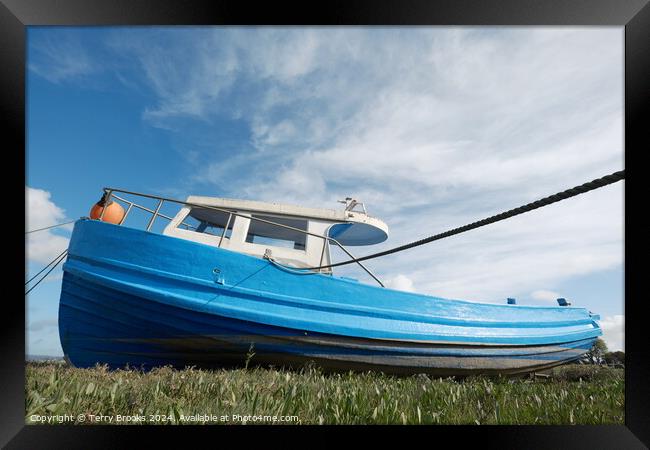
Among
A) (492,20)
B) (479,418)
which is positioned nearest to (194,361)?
(479,418)

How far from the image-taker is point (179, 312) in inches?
209

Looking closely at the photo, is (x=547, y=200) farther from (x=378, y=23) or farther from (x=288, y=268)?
(x=288, y=268)

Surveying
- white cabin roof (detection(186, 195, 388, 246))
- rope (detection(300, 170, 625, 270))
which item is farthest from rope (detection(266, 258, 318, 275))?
rope (detection(300, 170, 625, 270))

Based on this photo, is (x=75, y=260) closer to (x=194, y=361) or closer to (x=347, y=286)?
(x=194, y=361)

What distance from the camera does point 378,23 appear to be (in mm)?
2756

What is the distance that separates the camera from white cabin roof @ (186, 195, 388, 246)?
Answer: 22.8 feet

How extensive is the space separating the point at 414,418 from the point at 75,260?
517 cm


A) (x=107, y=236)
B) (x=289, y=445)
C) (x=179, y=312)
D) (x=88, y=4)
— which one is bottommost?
(x=289, y=445)

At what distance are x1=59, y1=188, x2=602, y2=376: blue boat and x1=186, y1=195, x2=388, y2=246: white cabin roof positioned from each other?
4 centimetres

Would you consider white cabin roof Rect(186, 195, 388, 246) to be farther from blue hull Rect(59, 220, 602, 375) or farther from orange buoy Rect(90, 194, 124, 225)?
blue hull Rect(59, 220, 602, 375)

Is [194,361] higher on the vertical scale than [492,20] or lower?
lower

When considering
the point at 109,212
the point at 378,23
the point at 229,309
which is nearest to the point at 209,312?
the point at 229,309

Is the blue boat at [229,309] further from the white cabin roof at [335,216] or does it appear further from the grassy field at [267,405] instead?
the grassy field at [267,405]

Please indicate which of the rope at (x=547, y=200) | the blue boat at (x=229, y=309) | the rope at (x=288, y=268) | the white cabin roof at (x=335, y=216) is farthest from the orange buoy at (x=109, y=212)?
the rope at (x=547, y=200)
